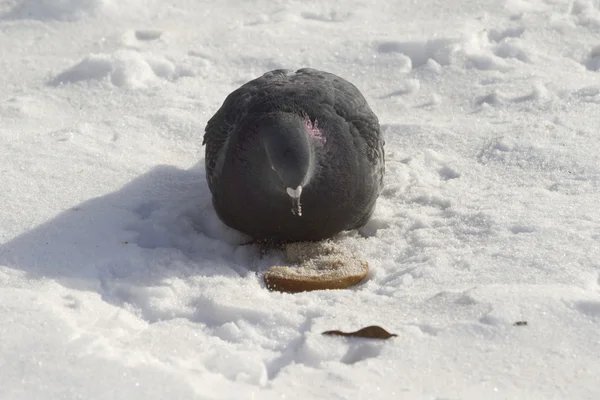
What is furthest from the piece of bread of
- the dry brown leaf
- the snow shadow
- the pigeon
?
the dry brown leaf

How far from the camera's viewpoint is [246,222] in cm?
421

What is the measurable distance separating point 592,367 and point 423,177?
2096 millimetres

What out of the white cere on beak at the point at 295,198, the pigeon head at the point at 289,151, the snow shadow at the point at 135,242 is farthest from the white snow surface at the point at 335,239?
the pigeon head at the point at 289,151

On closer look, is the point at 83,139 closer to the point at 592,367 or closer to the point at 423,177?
the point at 423,177

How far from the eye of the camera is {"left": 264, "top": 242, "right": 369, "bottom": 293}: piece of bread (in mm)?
3881

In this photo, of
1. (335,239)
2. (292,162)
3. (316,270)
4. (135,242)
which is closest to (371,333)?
(316,270)

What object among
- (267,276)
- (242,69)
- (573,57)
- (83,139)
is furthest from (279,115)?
(573,57)

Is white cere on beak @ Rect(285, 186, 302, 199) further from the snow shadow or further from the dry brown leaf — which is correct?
the dry brown leaf

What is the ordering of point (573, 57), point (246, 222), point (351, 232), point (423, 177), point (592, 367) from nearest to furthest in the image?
point (592, 367), point (246, 222), point (351, 232), point (423, 177), point (573, 57)

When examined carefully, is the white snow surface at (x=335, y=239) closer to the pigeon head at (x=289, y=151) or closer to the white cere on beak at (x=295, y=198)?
the white cere on beak at (x=295, y=198)

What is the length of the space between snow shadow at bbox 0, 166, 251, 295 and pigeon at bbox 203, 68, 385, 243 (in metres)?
0.21

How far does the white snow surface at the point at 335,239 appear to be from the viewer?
306 centimetres

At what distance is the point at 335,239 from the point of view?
14.5ft

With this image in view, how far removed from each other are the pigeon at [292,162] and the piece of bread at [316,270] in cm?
7
